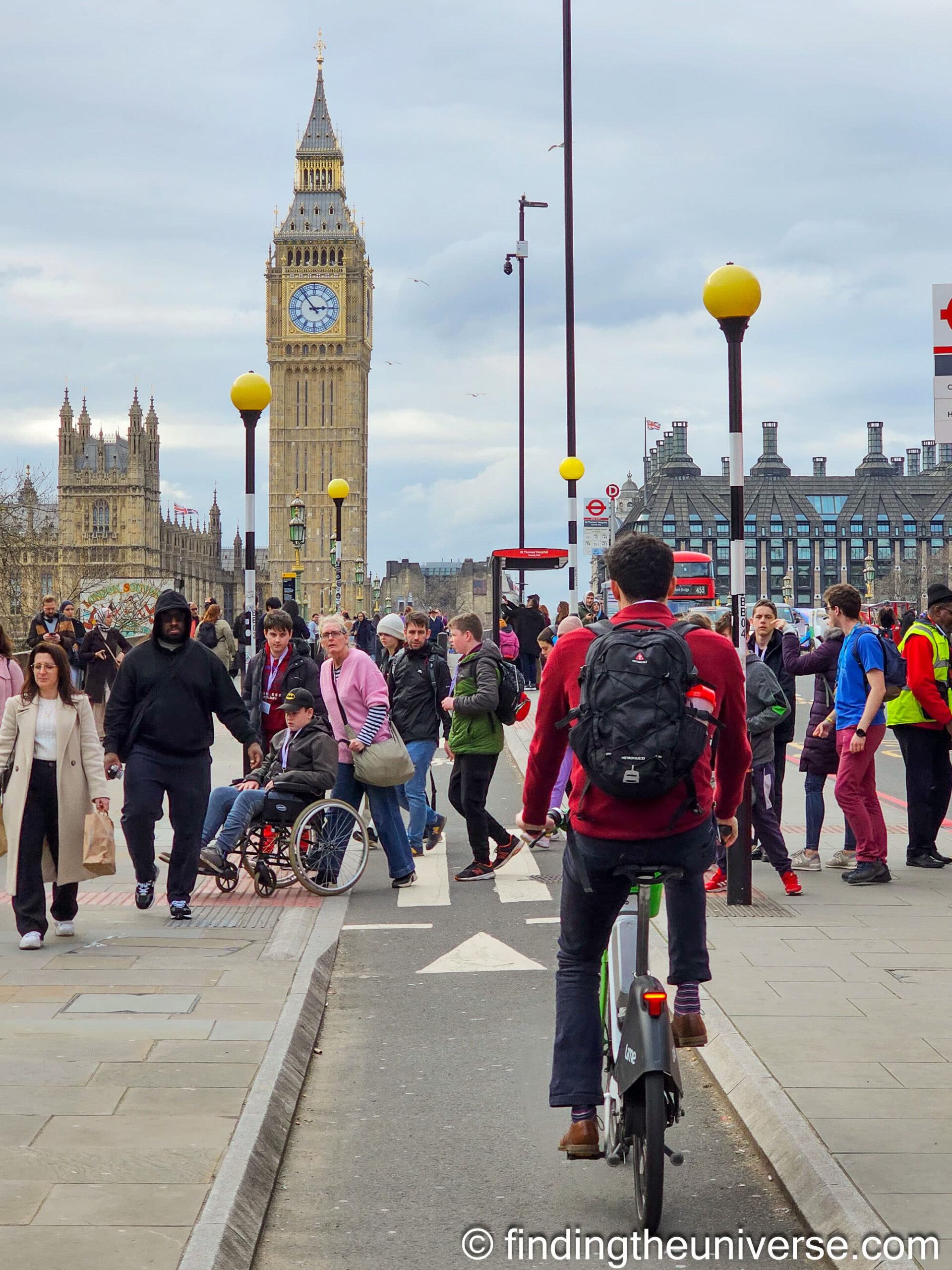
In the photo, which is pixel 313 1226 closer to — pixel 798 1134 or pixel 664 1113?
pixel 664 1113

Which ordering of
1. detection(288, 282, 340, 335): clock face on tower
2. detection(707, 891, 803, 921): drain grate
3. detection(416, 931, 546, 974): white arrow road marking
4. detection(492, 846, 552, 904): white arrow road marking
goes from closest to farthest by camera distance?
detection(416, 931, 546, 974): white arrow road marking → detection(707, 891, 803, 921): drain grate → detection(492, 846, 552, 904): white arrow road marking → detection(288, 282, 340, 335): clock face on tower

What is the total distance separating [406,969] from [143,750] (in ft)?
7.27

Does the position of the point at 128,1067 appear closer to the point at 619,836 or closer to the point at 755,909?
the point at 619,836

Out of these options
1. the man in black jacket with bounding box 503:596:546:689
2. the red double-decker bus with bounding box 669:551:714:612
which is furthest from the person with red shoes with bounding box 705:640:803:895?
the red double-decker bus with bounding box 669:551:714:612

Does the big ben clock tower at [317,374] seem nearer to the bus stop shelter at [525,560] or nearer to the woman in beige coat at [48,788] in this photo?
the bus stop shelter at [525,560]

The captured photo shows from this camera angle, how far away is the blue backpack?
10.4 metres

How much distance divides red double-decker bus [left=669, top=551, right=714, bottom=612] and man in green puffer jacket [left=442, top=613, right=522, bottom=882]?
46.0 metres

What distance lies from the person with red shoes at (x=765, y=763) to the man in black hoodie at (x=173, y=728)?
3152 millimetres

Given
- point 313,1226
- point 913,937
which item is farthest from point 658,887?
point 913,937

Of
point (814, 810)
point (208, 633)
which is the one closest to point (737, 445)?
point (814, 810)

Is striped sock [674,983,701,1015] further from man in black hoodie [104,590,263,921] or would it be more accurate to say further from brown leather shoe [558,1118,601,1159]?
man in black hoodie [104,590,263,921]

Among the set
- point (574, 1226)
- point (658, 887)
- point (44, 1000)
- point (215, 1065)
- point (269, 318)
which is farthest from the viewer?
point (269, 318)

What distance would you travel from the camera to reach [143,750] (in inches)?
373

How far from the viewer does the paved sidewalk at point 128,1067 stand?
4383 mm
